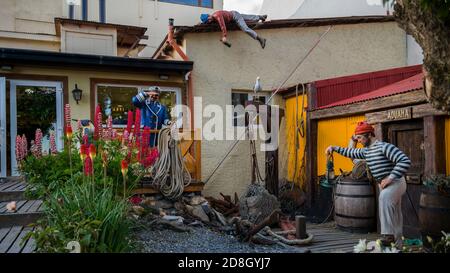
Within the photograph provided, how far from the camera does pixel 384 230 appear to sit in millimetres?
5262

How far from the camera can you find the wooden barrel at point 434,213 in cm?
507

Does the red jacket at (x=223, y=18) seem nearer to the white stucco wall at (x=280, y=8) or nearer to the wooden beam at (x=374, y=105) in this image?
the wooden beam at (x=374, y=105)

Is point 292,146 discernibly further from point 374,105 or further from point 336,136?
point 374,105

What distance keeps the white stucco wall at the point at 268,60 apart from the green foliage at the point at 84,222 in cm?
603

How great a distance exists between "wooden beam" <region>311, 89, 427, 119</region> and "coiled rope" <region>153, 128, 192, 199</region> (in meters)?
3.47

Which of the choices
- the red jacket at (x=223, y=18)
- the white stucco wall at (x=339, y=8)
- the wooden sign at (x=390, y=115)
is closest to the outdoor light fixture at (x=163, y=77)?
the red jacket at (x=223, y=18)

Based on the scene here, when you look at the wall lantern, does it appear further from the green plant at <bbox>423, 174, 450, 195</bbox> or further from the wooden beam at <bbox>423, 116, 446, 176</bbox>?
the green plant at <bbox>423, 174, 450, 195</bbox>

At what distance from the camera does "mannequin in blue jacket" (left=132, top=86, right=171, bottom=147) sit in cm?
799

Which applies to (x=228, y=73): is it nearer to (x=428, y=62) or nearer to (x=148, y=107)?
(x=148, y=107)

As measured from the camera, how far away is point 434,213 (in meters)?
5.15

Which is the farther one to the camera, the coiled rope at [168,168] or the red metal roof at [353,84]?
the red metal roof at [353,84]

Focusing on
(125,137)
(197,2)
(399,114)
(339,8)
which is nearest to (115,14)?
(197,2)

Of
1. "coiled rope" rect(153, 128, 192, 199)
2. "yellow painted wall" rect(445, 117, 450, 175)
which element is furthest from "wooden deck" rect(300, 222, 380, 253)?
"coiled rope" rect(153, 128, 192, 199)
